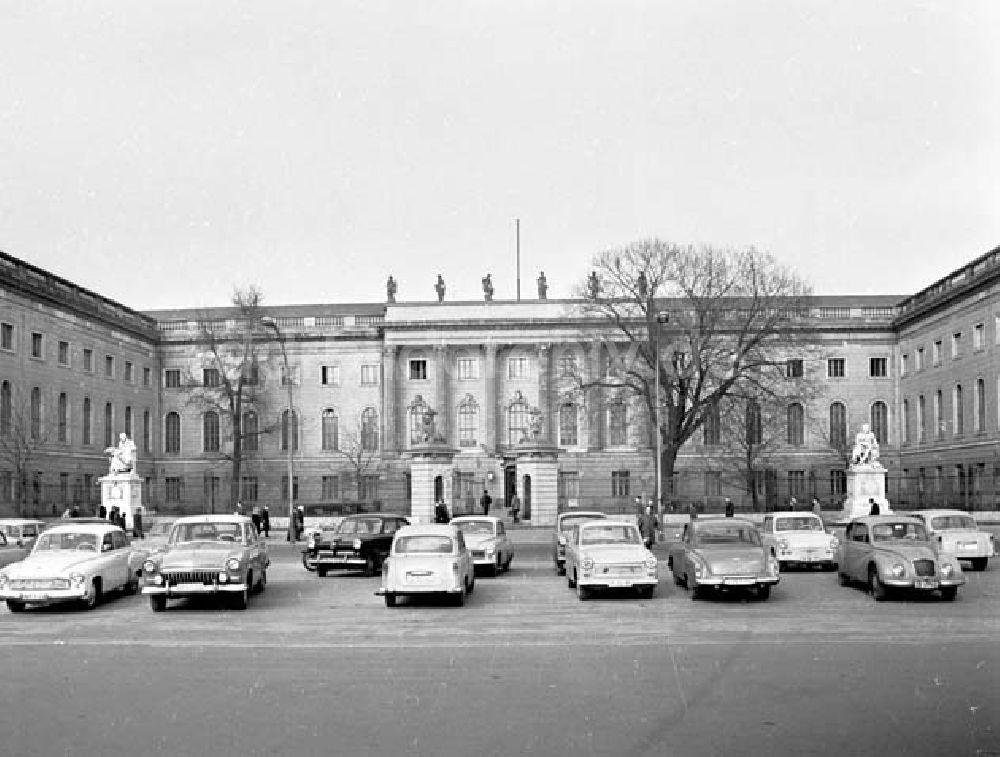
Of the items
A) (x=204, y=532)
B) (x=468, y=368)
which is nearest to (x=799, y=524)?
(x=204, y=532)

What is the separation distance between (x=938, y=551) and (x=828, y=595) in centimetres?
219

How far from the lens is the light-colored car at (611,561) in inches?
846

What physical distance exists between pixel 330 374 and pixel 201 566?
226 ft

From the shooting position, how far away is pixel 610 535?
2300 centimetres

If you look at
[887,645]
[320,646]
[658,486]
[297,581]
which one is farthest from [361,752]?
[658,486]

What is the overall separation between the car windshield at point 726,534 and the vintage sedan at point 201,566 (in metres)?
8.43

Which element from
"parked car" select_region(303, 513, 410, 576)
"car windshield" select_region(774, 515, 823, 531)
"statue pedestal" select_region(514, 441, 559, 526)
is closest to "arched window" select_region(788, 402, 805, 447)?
"statue pedestal" select_region(514, 441, 559, 526)

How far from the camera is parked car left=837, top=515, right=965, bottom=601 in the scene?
20.5 metres

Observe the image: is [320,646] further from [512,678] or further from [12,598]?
[12,598]

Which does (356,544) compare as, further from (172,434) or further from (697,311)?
(172,434)

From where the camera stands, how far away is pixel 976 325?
64938 mm

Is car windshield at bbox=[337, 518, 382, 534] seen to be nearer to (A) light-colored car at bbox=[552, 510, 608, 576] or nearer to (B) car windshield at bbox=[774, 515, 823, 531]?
(A) light-colored car at bbox=[552, 510, 608, 576]

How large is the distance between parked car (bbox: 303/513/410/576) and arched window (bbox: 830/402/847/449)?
56004 mm

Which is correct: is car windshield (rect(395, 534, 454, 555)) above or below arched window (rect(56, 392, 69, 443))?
below
